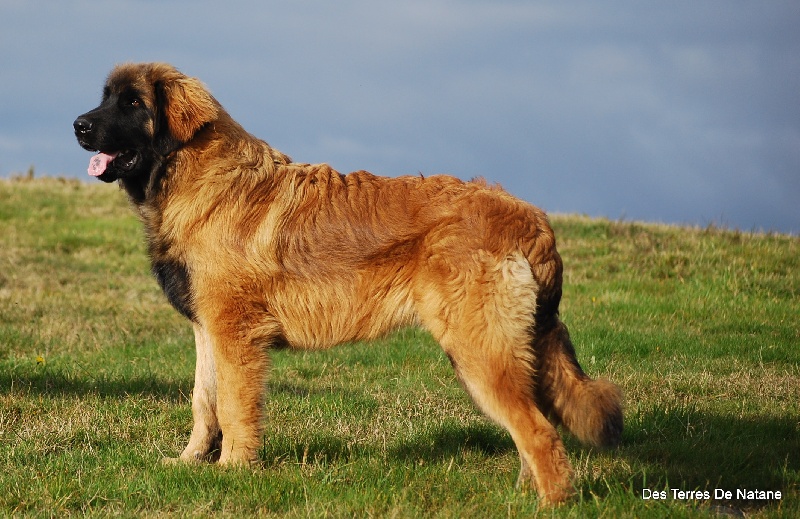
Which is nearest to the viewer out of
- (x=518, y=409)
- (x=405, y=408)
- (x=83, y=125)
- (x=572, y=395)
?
(x=518, y=409)

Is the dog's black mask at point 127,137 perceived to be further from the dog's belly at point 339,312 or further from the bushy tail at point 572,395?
the bushy tail at point 572,395

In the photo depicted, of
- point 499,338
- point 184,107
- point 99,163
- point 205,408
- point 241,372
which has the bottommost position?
point 205,408

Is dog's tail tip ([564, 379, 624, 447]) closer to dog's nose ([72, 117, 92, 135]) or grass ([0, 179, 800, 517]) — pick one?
grass ([0, 179, 800, 517])

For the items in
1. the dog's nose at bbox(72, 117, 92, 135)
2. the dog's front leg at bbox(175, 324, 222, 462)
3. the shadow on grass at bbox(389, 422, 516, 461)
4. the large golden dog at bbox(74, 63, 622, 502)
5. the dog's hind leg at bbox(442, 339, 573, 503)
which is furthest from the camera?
the shadow on grass at bbox(389, 422, 516, 461)

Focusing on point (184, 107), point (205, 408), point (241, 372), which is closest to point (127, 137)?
point (184, 107)

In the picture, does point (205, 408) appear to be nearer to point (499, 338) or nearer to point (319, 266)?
point (319, 266)

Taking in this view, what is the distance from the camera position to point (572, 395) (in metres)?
4.92

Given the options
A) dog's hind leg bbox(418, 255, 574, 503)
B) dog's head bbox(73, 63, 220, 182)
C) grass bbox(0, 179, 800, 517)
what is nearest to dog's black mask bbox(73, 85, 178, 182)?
dog's head bbox(73, 63, 220, 182)

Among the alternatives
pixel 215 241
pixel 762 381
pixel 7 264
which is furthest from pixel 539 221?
pixel 7 264

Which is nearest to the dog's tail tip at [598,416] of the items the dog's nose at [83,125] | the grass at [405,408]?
the grass at [405,408]

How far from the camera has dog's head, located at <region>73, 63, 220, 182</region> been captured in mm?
5449

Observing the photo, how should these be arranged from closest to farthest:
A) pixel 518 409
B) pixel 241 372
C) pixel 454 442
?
pixel 518 409 → pixel 241 372 → pixel 454 442

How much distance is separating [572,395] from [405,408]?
244cm

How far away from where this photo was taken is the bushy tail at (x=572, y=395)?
189 inches
